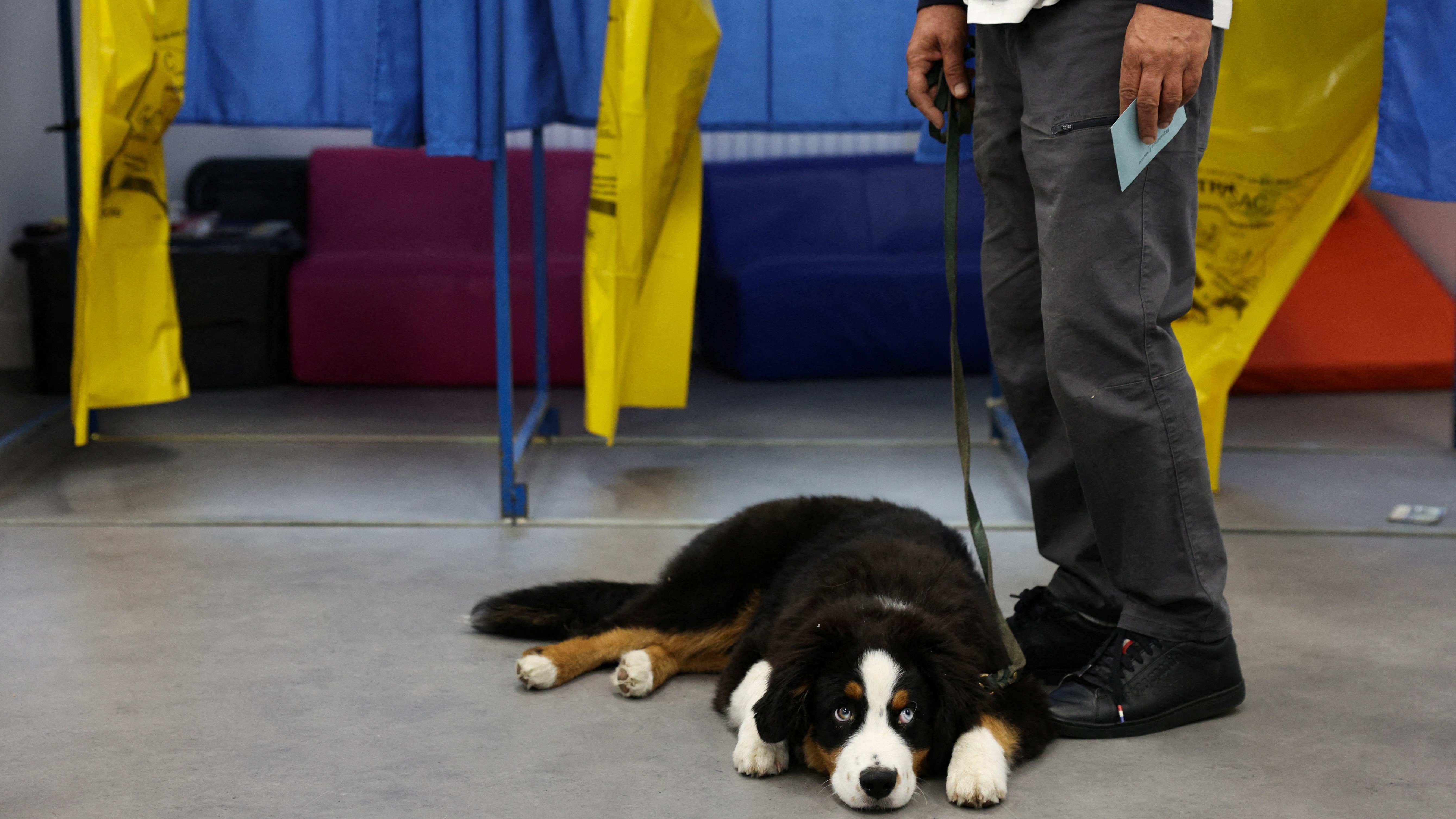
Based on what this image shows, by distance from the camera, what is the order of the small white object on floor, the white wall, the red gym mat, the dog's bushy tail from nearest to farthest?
the dog's bushy tail → the small white object on floor → the red gym mat → the white wall

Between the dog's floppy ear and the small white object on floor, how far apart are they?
62.9 inches

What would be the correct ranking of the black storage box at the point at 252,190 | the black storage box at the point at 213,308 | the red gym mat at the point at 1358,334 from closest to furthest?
the black storage box at the point at 213,308 < the red gym mat at the point at 1358,334 < the black storage box at the point at 252,190

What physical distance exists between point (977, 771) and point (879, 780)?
12cm

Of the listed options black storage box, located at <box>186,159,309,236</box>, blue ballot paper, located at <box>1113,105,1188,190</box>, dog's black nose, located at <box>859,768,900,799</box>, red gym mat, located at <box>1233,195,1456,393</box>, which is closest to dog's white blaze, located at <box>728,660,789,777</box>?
dog's black nose, located at <box>859,768,900,799</box>

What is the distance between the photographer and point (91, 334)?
2.55 m

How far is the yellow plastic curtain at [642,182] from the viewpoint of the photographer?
231 centimetres

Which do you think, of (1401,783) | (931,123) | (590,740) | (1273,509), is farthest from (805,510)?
(1273,509)

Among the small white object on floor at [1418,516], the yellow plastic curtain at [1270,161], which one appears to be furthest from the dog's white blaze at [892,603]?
the small white object on floor at [1418,516]

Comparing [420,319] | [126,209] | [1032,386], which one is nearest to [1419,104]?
[1032,386]

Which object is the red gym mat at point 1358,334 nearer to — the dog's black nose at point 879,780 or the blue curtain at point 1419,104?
the blue curtain at point 1419,104

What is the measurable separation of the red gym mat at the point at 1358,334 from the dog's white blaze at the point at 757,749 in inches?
102

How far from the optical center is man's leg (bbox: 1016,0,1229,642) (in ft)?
4.64

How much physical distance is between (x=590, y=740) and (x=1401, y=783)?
35.4 inches

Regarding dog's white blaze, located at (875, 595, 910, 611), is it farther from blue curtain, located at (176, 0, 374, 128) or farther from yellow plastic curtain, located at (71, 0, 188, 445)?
yellow plastic curtain, located at (71, 0, 188, 445)
